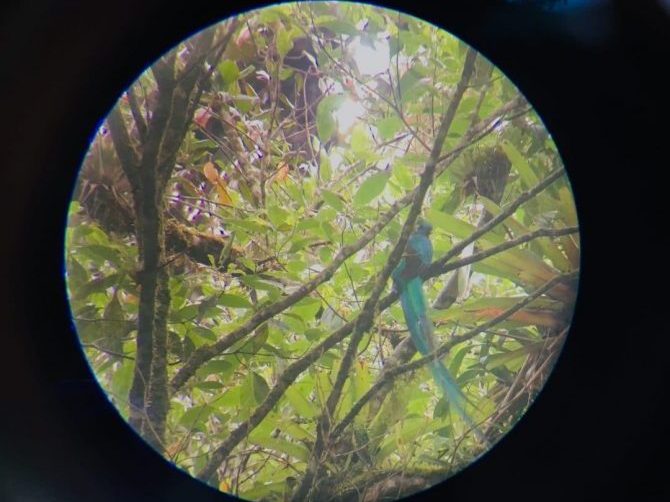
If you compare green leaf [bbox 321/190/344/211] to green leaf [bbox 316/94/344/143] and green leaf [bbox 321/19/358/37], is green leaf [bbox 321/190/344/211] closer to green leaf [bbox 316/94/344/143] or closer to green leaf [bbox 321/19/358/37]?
green leaf [bbox 316/94/344/143]

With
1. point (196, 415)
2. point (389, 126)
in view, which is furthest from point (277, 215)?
point (196, 415)

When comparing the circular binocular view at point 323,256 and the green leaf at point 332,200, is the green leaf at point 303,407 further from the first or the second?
the green leaf at point 332,200

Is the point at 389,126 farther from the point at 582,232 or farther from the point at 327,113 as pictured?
the point at 582,232

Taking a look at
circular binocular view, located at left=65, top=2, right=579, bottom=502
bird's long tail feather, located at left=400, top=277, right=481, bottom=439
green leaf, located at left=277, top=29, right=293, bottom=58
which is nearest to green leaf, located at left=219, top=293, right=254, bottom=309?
circular binocular view, located at left=65, top=2, right=579, bottom=502

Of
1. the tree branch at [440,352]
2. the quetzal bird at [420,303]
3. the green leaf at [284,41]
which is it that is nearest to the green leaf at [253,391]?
the tree branch at [440,352]

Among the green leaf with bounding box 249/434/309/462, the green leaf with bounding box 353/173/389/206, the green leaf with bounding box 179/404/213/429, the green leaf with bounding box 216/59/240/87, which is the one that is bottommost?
the green leaf with bounding box 249/434/309/462

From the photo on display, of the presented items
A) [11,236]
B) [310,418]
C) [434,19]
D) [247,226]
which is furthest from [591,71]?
[11,236]
